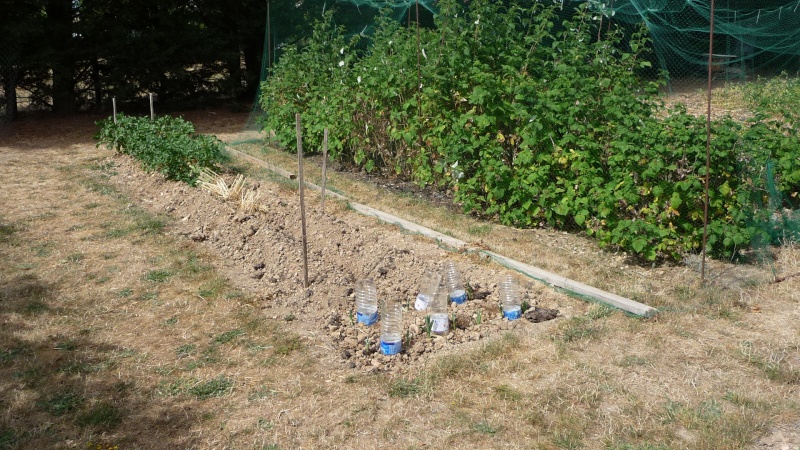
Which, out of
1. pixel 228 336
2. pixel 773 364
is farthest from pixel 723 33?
pixel 228 336

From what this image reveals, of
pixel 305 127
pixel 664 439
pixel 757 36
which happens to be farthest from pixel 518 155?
pixel 757 36

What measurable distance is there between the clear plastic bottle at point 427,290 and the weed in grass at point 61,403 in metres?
2.04

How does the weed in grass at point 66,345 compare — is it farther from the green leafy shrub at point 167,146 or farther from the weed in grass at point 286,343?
the green leafy shrub at point 167,146

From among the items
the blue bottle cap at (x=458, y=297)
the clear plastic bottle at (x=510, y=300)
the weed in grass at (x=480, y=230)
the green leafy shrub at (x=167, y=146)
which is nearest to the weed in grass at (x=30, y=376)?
the blue bottle cap at (x=458, y=297)

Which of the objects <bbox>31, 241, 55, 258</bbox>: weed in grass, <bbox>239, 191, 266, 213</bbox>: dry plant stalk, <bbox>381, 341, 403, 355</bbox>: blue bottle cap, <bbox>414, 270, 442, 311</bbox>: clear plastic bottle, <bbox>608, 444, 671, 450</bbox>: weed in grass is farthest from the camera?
<bbox>239, 191, 266, 213</bbox>: dry plant stalk

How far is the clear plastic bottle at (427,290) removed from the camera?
15.5ft

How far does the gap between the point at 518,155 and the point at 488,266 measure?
1.31 meters

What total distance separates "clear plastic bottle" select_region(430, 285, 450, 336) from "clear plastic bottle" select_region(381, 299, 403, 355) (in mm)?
197

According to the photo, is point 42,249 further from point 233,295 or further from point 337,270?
point 337,270

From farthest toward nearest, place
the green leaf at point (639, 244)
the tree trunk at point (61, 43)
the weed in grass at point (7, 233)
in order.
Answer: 1. the tree trunk at point (61, 43)
2. the weed in grass at point (7, 233)
3. the green leaf at point (639, 244)

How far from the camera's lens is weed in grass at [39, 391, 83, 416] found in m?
3.63

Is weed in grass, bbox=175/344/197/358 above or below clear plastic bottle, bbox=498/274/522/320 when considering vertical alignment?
below

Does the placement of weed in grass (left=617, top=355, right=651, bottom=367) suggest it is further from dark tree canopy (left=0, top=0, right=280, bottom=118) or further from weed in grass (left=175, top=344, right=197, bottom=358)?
dark tree canopy (left=0, top=0, right=280, bottom=118)

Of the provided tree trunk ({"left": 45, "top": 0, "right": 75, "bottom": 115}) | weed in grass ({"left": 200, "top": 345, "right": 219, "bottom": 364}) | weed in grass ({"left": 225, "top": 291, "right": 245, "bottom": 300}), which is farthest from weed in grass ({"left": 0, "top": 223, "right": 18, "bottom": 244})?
tree trunk ({"left": 45, "top": 0, "right": 75, "bottom": 115})
